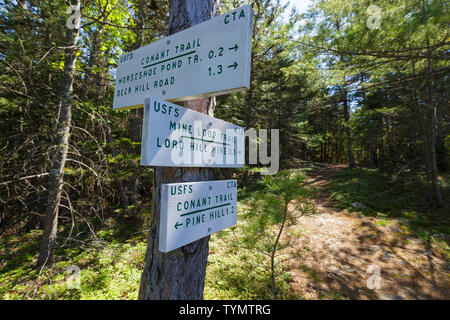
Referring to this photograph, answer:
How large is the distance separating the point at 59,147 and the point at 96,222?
375 cm

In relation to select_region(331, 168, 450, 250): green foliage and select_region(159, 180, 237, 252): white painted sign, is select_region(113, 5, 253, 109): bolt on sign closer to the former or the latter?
select_region(159, 180, 237, 252): white painted sign

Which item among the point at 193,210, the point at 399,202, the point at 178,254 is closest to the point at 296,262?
the point at 178,254

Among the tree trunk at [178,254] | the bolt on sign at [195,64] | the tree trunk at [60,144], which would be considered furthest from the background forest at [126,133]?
the bolt on sign at [195,64]

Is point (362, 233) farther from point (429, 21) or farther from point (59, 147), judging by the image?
point (59, 147)

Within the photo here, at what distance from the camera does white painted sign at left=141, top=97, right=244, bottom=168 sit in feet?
3.14

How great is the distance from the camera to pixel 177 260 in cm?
125

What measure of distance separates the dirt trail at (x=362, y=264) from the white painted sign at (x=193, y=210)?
239cm

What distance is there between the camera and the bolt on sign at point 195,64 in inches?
40.3

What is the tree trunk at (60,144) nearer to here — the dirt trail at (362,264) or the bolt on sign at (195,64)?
the bolt on sign at (195,64)

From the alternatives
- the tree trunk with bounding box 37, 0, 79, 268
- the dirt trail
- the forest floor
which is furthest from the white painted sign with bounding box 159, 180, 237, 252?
the tree trunk with bounding box 37, 0, 79, 268

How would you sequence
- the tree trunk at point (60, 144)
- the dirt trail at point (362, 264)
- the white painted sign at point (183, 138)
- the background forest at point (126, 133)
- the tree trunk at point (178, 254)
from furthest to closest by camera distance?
the tree trunk at point (60, 144) < the background forest at point (126, 133) < the dirt trail at point (362, 264) < the tree trunk at point (178, 254) < the white painted sign at point (183, 138)

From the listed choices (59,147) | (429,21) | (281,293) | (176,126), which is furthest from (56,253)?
(429,21)

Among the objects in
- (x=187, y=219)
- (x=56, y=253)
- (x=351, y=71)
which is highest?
(x=351, y=71)

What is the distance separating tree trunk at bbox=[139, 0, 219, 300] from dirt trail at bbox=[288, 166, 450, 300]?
7.70 ft
